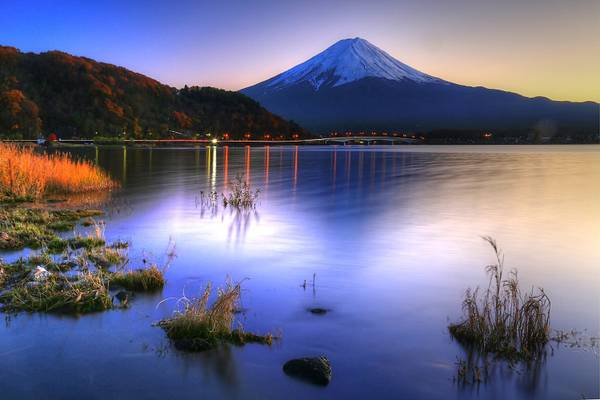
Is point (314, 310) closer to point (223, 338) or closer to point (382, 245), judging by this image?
point (223, 338)

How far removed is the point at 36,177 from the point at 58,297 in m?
15.7

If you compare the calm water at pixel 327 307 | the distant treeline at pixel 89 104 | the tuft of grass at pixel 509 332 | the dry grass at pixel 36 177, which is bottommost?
the calm water at pixel 327 307

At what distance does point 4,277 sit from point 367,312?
21.0 feet

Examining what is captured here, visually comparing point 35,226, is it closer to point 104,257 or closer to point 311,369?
point 104,257

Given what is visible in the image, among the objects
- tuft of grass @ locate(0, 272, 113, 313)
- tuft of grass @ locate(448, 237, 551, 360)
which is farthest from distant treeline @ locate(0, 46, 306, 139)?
tuft of grass @ locate(448, 237, 551, 360)

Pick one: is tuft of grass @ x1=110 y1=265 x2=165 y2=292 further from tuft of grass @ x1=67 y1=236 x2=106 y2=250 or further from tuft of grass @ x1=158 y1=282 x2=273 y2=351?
tuft of grass @ x1=67 y1=236 x2=106 y2=250

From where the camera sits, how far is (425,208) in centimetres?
2509

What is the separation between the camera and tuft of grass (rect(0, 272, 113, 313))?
8.16 metres

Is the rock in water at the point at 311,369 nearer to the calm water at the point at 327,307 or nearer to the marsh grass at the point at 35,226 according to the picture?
the calm water at the point at 327,307

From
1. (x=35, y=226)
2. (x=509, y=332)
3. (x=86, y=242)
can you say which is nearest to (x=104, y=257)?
(x=86, y=242)

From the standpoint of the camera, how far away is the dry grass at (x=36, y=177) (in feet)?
68.6

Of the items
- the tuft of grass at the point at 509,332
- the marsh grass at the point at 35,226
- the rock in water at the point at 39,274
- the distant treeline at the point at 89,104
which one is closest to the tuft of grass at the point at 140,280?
the rock in water at the point at 39,274

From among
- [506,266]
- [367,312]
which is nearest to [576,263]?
[506,266]

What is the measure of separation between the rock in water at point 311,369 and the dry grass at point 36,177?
688 inches
